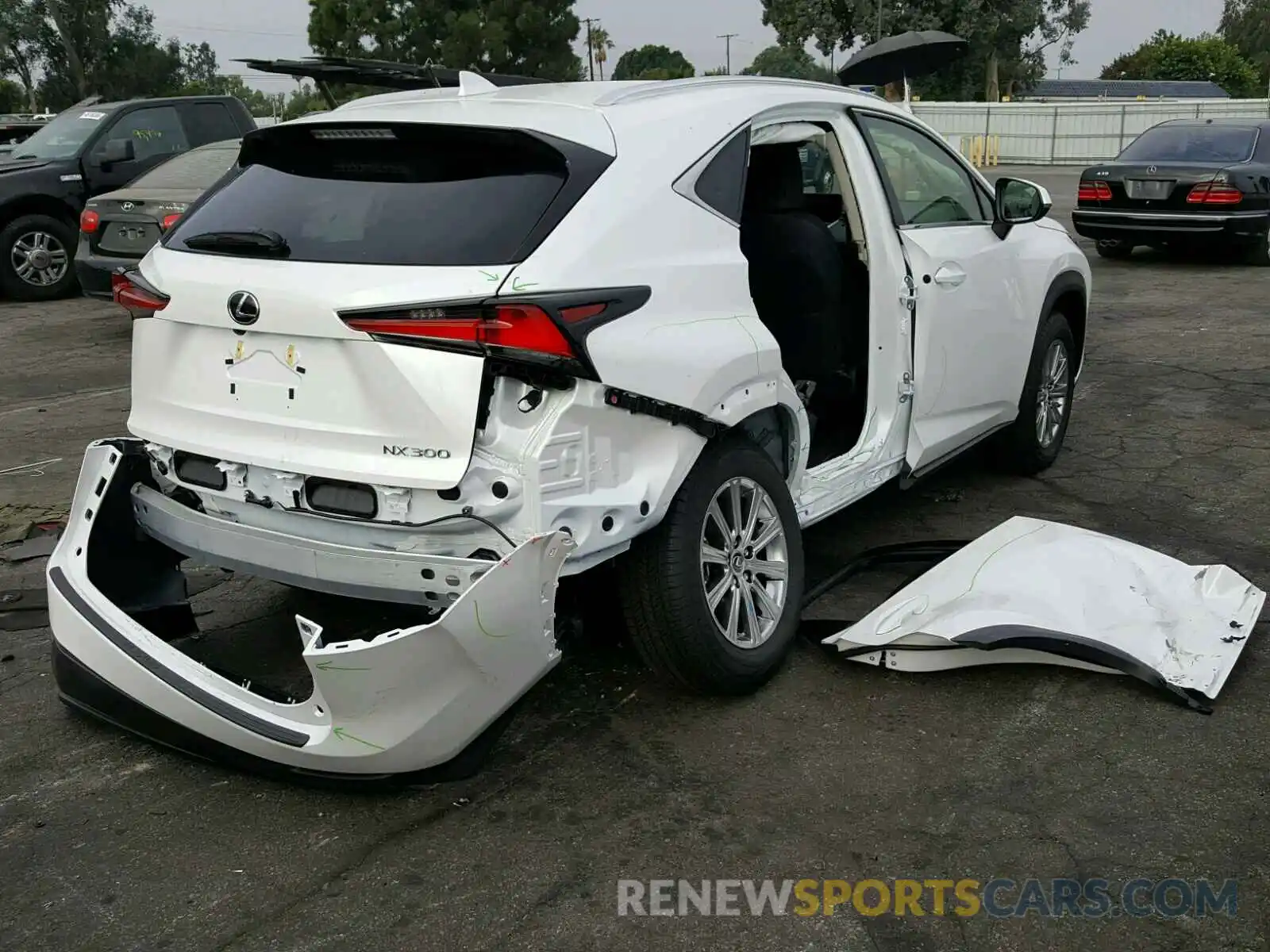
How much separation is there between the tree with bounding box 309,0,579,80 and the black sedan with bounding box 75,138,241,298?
36452 mm

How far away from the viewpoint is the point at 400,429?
305 centimetres

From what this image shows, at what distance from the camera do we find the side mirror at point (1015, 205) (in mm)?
5297

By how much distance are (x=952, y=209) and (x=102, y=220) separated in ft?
25.4

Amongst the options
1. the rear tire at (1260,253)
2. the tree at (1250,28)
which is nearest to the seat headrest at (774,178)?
the rear tire at (1260,253)

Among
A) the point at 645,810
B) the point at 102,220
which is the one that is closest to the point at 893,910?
the point at 645,810

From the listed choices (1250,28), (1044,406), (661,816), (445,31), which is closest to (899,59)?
(1044,406)

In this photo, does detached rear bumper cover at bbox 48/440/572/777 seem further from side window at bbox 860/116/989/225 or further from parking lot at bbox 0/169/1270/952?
side window at bbox 860/116/989/225

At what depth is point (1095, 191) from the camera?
13508 millimetres

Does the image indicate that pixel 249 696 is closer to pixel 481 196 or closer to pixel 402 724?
pixel 402 724

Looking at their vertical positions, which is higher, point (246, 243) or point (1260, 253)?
point (246, 243)

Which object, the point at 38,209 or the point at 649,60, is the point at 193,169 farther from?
A: the point at 649,60

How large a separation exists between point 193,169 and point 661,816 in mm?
9313

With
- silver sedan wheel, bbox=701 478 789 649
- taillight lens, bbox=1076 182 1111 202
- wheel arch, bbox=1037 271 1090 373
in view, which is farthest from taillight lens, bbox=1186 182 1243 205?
silver sedan wheel, bbox=701 478 789 649

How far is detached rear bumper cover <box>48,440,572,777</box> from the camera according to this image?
9.21ft
